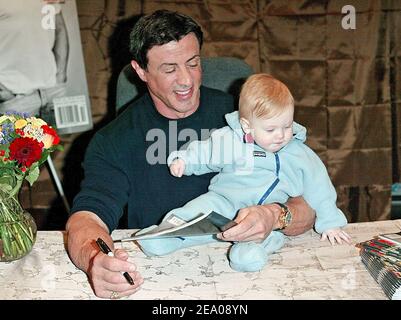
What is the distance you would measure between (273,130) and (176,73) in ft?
1.40

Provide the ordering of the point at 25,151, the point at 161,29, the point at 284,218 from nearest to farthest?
1. the point at 25,151
2. the point at 284,218
3. the point at 161,29

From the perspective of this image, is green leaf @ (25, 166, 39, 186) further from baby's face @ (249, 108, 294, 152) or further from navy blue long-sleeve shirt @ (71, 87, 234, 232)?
baby's face @ (249, 108, 294, 152)

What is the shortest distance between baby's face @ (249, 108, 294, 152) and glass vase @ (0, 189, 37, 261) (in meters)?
0.62

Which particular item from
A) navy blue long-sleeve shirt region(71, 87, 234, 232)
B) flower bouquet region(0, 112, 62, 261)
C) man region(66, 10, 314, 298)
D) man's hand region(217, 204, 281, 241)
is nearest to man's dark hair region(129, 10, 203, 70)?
man region(66, 10, 314, 298)

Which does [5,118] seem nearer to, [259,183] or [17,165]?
[17,165]

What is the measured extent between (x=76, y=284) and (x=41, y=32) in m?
1.63

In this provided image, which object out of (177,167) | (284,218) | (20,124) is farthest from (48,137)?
(284,218)

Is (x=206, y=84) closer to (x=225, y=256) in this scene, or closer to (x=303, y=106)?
(x=225, y=256)

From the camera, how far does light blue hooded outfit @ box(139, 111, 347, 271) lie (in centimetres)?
146

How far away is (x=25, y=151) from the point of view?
1.33 meters

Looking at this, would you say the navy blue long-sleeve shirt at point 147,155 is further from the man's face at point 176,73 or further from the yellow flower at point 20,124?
the yellow flower at point 20,124

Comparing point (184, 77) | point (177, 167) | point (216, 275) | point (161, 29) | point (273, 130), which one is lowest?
point (216, 275)

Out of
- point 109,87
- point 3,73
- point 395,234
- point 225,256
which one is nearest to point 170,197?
point 225,256

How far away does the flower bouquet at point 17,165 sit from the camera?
133 centimetres
